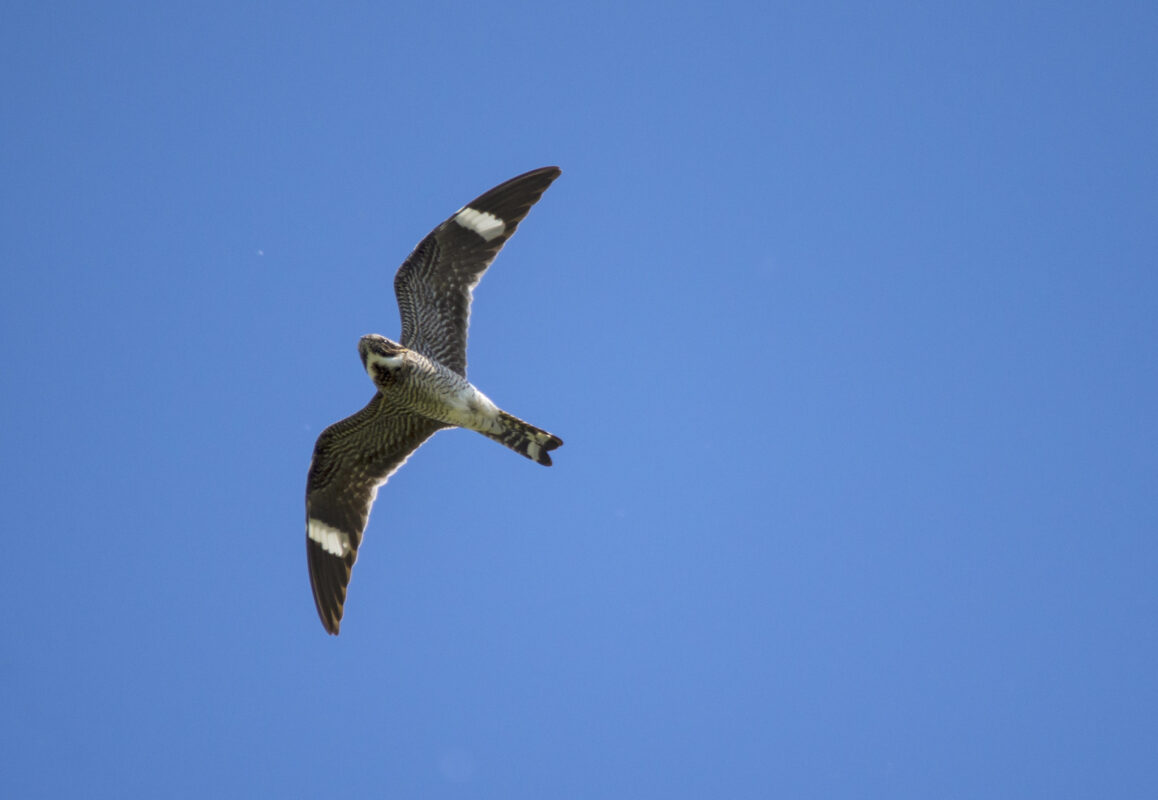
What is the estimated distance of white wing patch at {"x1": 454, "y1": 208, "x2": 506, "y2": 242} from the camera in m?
7.91

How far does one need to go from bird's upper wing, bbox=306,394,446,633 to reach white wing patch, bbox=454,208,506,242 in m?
1.51

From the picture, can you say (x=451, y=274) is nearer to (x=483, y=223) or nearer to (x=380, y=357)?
(x=483, y=223)

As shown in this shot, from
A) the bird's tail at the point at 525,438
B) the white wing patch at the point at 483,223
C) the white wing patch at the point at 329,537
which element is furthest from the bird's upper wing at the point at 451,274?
the white wing patch at the point at 329,537

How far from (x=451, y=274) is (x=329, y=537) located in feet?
7.49

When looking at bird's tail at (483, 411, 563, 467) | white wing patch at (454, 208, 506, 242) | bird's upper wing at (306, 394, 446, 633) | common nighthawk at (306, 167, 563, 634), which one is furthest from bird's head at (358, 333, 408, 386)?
white wing patch at (454, 208, 506, 242)

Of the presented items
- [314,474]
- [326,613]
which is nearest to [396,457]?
[314,474]

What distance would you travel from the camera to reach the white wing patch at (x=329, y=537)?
315 inches

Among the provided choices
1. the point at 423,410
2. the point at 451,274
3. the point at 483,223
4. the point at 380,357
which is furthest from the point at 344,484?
the point at 483,223

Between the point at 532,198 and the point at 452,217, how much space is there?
0.65 metres

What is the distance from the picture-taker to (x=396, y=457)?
8.19 m

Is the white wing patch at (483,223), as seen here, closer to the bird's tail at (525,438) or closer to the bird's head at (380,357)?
the bird's head at (380,357)

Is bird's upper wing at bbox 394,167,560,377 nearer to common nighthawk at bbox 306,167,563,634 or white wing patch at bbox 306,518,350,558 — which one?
common nighthawk at bbox 306,167,563,634

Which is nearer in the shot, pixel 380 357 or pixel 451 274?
pixel 380 357

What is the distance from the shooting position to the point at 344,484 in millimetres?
8148
